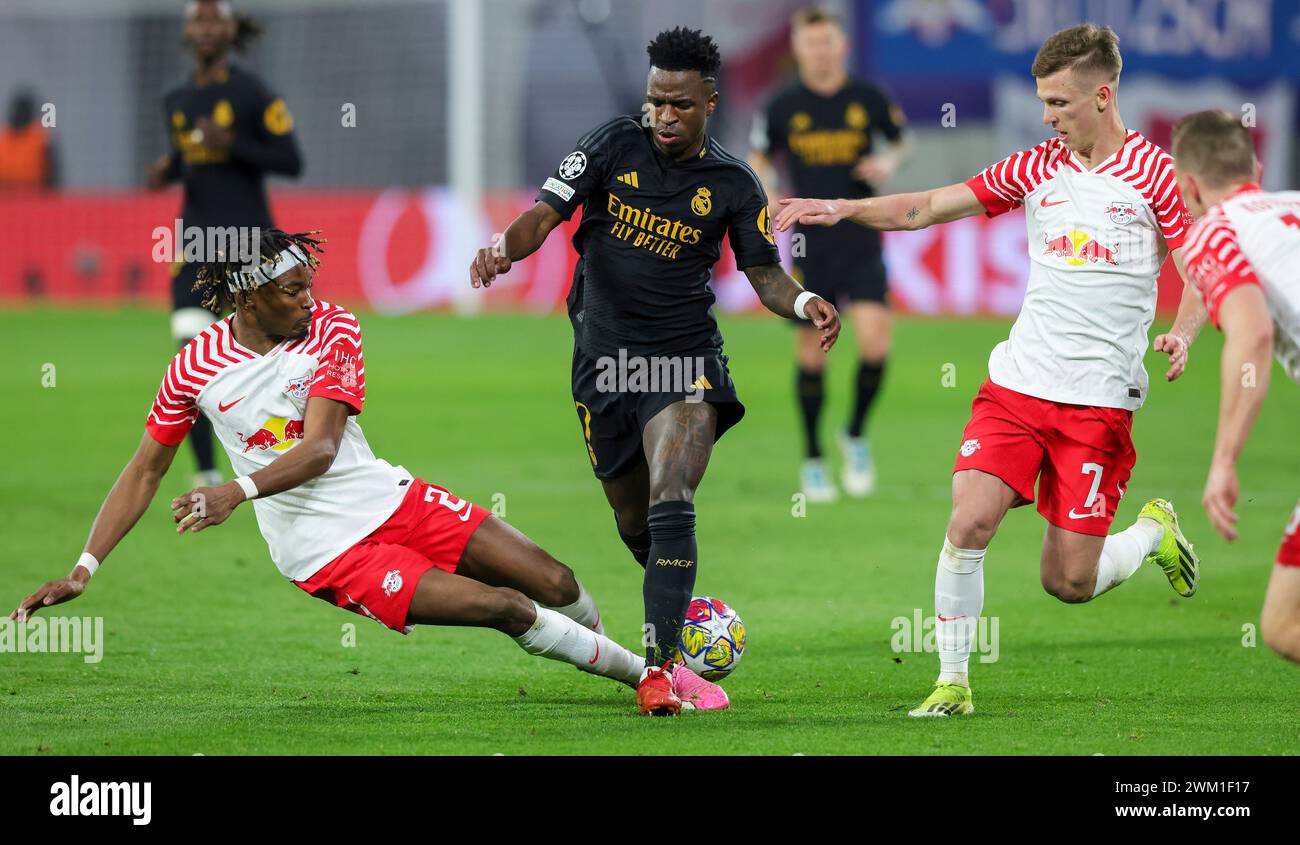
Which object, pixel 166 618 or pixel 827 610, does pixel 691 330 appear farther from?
pixel 166 618

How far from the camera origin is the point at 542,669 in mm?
6836

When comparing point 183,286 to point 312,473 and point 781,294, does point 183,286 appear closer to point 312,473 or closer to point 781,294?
point 312,473

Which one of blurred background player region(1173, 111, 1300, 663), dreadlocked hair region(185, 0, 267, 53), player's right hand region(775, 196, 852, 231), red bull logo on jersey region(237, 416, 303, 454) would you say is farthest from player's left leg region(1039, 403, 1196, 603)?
dreadlocked hair region(185, 0, 267, 53)

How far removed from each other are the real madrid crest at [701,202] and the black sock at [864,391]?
5.24 meters

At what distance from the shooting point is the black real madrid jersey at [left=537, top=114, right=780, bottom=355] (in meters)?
6.45

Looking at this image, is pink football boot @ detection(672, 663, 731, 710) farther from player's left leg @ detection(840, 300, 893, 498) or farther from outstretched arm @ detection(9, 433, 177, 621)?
player's left leg @ detection(840, 300, 893, 498)

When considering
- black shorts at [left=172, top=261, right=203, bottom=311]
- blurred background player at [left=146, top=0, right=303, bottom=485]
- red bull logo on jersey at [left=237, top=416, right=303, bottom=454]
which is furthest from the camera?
blurred background player at [left=146, top=0, right=303, bottom=485]

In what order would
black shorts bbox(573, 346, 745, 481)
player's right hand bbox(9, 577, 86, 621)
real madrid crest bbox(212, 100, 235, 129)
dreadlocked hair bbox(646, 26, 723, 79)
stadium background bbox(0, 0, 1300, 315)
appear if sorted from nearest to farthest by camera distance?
player's right hand bbox(9, 577, 86, 621) → dreadlocked hair bbox(646, 26, 723, 79) → black shorts bbox(573, 346, 745, 481) → real madrid crest bbox(212, 100, 235, 129) → stadium background bbox(0, 0, 1300, 315)

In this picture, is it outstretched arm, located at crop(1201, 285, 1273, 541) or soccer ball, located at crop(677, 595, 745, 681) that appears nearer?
outstretched arm, located at crop(1201, 285, 1273, 541)

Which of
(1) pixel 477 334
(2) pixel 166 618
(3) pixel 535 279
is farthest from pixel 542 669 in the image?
(3) pixel 535 279

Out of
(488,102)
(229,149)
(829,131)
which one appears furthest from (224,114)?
(488,102)

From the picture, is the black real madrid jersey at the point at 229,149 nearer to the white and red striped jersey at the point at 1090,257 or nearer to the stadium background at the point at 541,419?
the stadium background at the point at 541,419

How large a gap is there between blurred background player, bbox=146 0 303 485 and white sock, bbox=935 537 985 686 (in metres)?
5.85

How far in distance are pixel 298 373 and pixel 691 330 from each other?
1.47 metres
